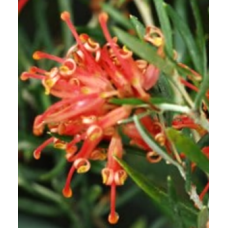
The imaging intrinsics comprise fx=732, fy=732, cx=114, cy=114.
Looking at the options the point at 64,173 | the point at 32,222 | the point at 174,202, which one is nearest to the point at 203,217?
the point at 174,202

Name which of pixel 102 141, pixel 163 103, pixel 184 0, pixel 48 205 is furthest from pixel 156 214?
pixel 163 103

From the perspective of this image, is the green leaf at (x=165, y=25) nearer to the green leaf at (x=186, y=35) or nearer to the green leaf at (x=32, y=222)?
the green leaf at (x=186, y=35)

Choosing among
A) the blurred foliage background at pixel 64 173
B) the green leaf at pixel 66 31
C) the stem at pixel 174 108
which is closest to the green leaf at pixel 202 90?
the stem at pixel 174 108

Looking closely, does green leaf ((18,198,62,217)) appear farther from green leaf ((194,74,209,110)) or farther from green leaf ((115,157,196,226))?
green leaf ((194,74,209,110))

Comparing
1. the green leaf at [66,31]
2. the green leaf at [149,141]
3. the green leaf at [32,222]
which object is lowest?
the green leaf at [32,222]

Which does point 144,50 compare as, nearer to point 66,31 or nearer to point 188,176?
point 188,176

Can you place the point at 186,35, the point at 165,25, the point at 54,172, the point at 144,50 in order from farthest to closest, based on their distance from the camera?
the point at 54,172, the point at 186,35, the point at 165,25, the point at 144,50
